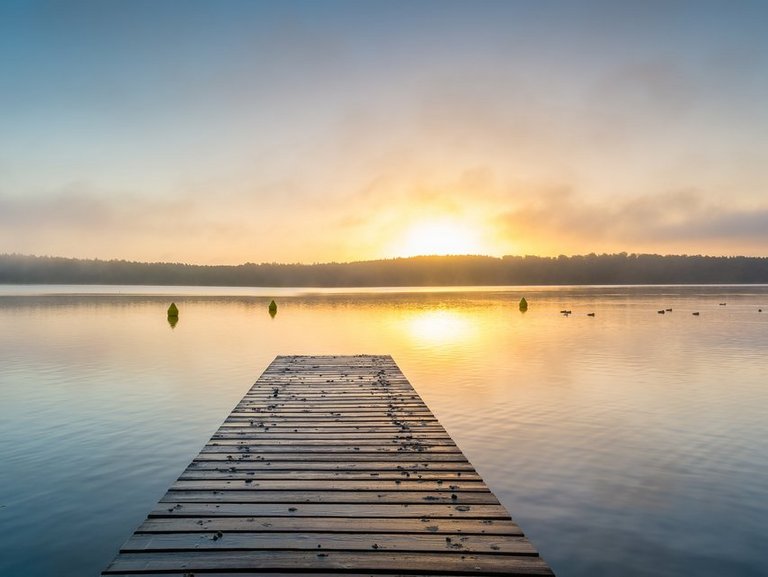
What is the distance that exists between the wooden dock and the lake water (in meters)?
2.08

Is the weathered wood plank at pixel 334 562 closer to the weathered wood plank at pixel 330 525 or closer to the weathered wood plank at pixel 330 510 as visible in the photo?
the weathered wood plank at pixel 330 525

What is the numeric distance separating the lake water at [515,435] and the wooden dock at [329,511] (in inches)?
81.9

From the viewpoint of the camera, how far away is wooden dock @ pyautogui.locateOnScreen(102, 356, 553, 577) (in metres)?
5.50

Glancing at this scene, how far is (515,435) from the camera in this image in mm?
14648

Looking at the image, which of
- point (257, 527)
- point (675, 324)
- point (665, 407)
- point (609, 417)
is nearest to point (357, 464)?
point (257, 527)

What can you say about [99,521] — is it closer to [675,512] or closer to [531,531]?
[531,531]

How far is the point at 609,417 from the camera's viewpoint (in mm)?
16984

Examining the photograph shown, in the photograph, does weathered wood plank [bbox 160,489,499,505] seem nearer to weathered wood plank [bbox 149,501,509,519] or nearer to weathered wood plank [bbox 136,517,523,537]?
weathered wood plank [bbox 149,501,509,519]

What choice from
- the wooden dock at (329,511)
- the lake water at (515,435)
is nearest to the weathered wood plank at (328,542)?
the wooden dock at (329,511)

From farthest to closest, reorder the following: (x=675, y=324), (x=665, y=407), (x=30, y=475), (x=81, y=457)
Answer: (x=675, y=324), (x=665, y=407), (x=81, y=457), (x=30, y=475)

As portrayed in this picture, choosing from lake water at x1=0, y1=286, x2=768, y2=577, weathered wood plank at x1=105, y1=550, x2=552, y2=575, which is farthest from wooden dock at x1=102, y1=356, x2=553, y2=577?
lake water at x1=0, y1=286, x2=768, y2=577

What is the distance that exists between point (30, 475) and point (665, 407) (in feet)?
61.0

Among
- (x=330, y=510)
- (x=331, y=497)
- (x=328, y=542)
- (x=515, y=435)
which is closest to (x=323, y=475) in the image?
(x=331, y=497)

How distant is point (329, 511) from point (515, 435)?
29.8ft
